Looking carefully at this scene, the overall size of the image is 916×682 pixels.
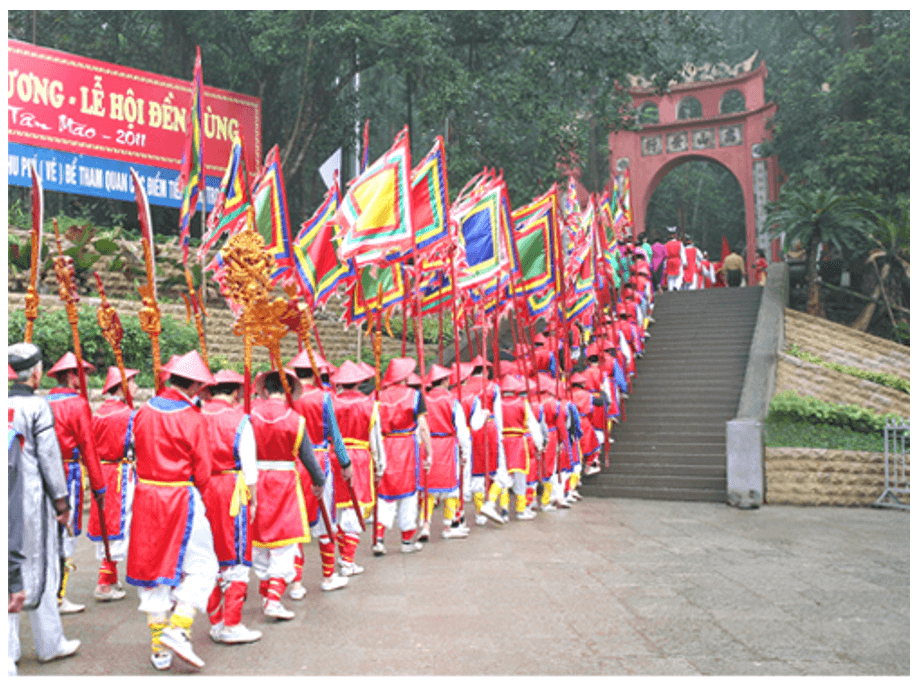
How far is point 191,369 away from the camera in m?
4.88

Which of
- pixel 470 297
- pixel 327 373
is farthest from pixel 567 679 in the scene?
pixel 470 297

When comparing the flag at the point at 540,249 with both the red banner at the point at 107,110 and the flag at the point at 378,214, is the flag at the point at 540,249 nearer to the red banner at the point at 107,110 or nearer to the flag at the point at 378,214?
the flag at the point at 378,214

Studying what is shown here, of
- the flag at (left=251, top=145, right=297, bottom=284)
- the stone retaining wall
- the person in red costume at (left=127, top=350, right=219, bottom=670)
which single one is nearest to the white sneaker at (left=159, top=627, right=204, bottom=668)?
the person in red costume at (left=127, top=350, right=219, bottom=670)

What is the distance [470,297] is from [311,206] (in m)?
15.5

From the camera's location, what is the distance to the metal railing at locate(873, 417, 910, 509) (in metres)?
11.6

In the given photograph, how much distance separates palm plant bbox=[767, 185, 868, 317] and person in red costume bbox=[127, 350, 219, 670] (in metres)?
15.5

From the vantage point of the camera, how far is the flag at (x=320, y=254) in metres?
8.94

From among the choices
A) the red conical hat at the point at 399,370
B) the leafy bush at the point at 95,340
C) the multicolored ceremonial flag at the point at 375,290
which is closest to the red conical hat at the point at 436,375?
the red conical hat at the point at 399,370

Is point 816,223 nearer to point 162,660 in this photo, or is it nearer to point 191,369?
point 191,369

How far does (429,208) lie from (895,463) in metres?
7.78

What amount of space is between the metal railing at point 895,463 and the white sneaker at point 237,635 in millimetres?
9789

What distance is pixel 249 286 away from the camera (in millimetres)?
5207

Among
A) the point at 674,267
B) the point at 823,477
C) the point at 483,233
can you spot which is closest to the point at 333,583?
the point at 483,233

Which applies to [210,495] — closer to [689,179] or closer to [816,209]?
[816,209]
